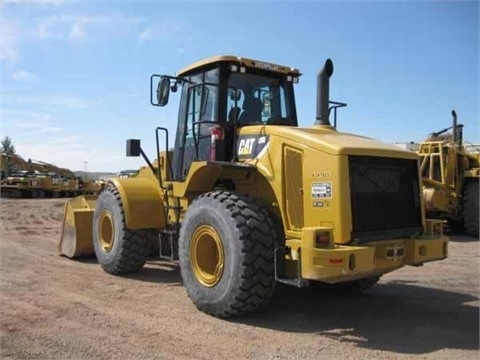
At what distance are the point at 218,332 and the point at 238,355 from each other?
0.67 metres

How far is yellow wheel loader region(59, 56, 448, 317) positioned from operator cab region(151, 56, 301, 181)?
0.02m

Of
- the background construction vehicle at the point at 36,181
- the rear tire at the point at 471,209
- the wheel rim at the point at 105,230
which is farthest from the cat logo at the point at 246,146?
the background construction vehicle at the point at 36,181

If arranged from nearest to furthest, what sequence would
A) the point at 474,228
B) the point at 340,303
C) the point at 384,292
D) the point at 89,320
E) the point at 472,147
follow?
the point at 89,320 → the point at 340,303 → the point at 384,292 → the point at 474,228 → the point at 472,147

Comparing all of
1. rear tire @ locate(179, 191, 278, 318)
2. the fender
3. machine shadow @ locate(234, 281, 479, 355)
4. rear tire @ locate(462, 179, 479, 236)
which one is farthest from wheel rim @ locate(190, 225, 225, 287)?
rear tire @ locate(462, 179, 479, 236)

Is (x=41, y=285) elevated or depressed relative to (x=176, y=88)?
depressed

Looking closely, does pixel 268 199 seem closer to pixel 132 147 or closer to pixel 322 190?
pixel 322 190

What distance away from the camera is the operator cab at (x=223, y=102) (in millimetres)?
6965

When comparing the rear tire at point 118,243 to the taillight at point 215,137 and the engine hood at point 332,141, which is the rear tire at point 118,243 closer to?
the taillight at point 215,137

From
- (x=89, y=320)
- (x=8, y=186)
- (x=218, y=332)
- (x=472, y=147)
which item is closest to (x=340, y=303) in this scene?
(x=218, y=332)

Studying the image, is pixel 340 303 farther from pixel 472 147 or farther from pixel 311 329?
pixel 472 147

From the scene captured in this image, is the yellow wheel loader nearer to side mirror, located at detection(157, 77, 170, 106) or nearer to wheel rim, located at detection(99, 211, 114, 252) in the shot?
side mirror, located at detection(157, 77, 170, 106)

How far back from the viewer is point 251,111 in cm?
721

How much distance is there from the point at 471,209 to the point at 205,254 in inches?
392

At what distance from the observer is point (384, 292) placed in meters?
7.40
